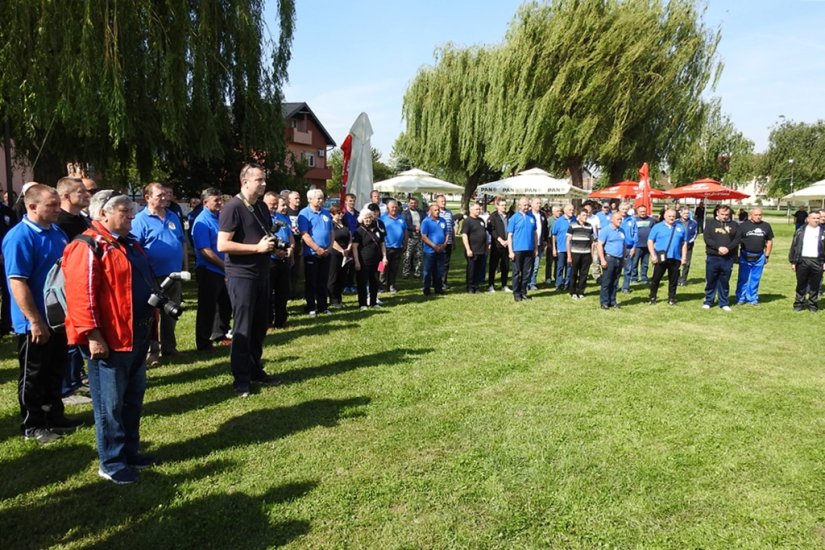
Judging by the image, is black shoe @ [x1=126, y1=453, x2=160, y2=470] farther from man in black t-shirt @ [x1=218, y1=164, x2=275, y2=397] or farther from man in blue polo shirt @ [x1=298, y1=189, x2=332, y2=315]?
man in blue polo shirt @ [x1=298, y1=189, x2=332, y2=315]

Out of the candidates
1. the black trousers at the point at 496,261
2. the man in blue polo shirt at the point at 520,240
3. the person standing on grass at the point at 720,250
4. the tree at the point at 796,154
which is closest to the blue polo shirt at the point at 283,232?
the man in blue polo shirt at the point at 520,240

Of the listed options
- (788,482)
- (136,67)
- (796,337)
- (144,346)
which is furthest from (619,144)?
(144,346)

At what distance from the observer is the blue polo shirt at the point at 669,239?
1002 centimetres

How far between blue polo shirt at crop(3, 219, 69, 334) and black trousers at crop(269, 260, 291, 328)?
3.33 metres

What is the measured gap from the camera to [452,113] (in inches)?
1099

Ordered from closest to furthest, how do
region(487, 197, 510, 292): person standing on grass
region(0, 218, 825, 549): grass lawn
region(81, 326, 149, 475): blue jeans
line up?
region(0, 218, 825, 549): grass lawn → region(81, 326, 149, 475): blue jeans → region(487, 197, 510, 292): person standing on grass

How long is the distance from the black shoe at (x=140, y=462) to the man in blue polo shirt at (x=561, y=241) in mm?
9449

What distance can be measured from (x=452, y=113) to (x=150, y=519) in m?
26.8

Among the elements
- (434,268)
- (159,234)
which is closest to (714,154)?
(434,268)

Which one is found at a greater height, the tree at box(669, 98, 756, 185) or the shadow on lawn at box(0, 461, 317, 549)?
Result: the tree at box(669, 98, 756, 185)

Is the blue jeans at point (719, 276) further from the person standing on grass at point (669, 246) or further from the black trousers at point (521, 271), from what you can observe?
the black trousers at point (521, 271)

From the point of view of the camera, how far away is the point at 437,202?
11.5 metres

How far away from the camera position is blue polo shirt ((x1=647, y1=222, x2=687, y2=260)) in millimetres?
10023

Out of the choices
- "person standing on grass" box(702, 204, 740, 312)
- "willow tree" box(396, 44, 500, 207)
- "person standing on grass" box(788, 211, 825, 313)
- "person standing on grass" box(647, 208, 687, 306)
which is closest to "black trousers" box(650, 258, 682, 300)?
"person standing on grass" box(647, 208, 687, 306)
